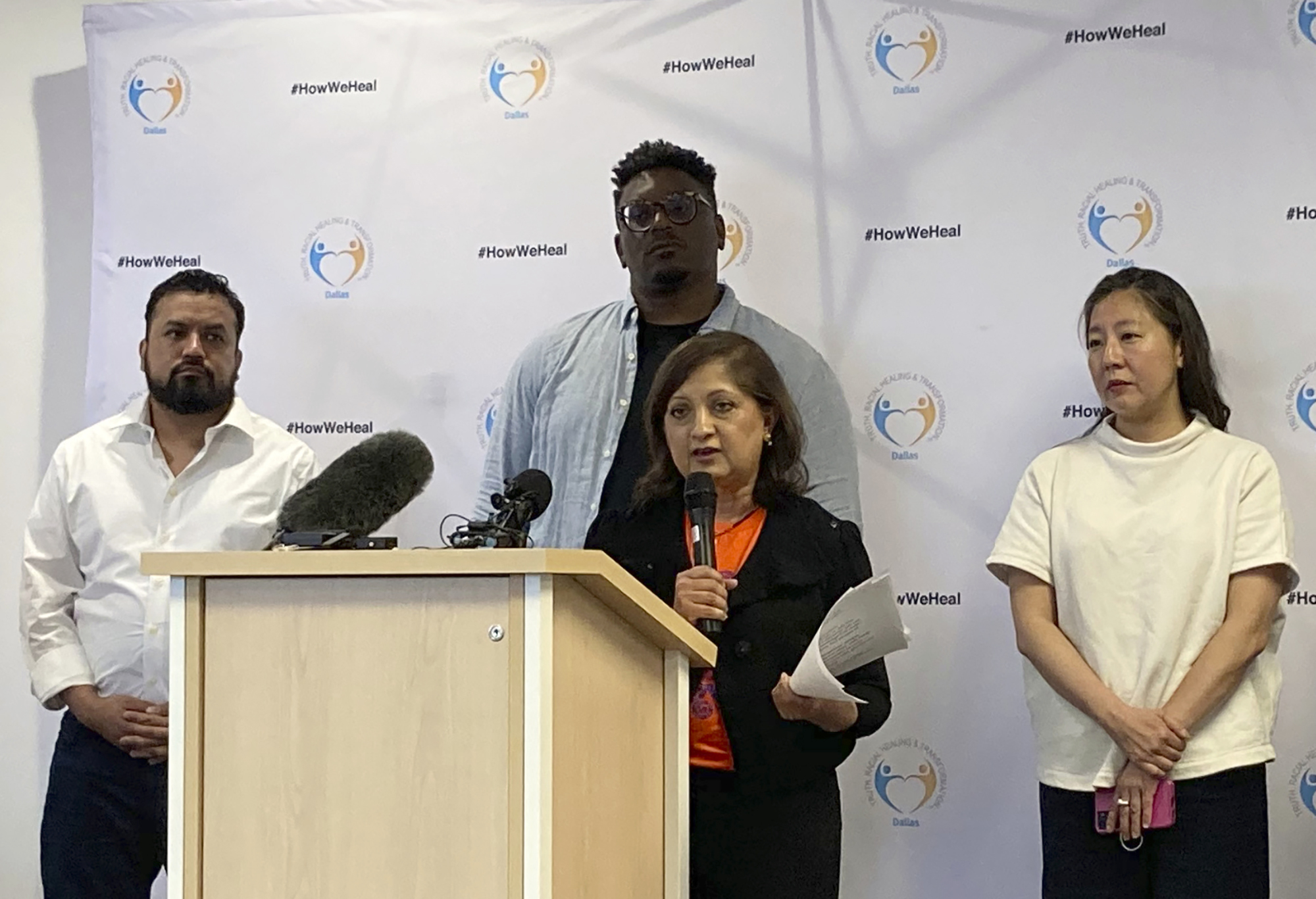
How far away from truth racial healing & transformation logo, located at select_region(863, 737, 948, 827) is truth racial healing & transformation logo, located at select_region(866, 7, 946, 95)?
5.27 ft

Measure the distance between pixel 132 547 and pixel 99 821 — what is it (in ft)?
1.92

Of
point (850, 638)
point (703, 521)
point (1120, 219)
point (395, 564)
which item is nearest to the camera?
point (395, 564)

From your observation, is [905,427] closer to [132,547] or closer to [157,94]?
[132,547]

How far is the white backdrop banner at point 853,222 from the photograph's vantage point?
10.6 feet

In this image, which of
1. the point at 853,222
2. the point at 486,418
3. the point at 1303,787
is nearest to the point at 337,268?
the point at 486,418

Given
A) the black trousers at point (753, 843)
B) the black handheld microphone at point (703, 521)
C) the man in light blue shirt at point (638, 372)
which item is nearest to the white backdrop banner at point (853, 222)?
the man in light blue shirt at point (638, 372)

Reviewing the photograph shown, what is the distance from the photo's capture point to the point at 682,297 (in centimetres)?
309

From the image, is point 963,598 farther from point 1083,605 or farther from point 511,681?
point 511,681

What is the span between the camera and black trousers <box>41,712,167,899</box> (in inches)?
116

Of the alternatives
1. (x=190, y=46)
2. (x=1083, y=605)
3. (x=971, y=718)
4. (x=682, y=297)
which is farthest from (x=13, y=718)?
(x=1083, y=605)

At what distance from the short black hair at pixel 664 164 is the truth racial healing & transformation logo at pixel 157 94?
51.9 inches

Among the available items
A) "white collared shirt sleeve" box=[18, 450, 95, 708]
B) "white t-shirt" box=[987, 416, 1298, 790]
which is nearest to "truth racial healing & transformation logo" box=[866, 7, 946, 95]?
"white t-shirt" box=[987, 416, 1298, 790]

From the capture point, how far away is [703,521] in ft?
6.91

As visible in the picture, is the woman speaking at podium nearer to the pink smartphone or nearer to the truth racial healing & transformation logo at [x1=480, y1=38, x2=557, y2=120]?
the pink smartphone
